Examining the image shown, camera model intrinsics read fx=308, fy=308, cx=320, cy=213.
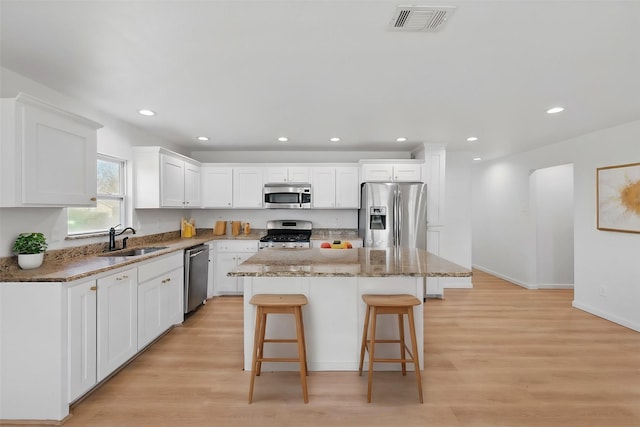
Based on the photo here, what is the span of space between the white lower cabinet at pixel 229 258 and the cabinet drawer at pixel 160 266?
1.09m

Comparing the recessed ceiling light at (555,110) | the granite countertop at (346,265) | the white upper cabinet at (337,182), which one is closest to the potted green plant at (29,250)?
the granite countertop at (346,265)

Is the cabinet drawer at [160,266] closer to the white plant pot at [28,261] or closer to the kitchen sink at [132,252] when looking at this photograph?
the kitchen sink at [132,252]

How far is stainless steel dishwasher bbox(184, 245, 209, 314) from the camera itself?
3.87m

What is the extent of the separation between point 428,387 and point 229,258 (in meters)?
3.41

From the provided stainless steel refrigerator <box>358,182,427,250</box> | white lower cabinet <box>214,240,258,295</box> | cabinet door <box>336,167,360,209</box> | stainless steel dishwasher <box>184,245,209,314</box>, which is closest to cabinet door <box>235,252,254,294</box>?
white lower cabinet <box>214,240,258,295</box>

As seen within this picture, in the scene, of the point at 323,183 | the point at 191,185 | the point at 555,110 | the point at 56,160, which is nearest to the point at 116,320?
the point at 56,160

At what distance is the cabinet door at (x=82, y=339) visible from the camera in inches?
80.7

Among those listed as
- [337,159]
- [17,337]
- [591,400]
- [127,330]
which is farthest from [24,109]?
[591,400]

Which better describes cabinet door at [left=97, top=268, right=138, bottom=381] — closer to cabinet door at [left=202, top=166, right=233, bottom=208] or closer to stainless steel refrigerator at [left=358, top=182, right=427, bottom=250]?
cabinet door at [left=202, top=166, right=233, bottom=208]

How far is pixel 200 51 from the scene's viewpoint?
2.05m

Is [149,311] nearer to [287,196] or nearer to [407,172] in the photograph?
[287,196]

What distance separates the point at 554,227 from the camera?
5.53 metres

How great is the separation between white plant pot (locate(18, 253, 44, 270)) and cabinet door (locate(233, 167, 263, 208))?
9.83ft

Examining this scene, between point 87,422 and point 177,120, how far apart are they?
2961 millimetres
